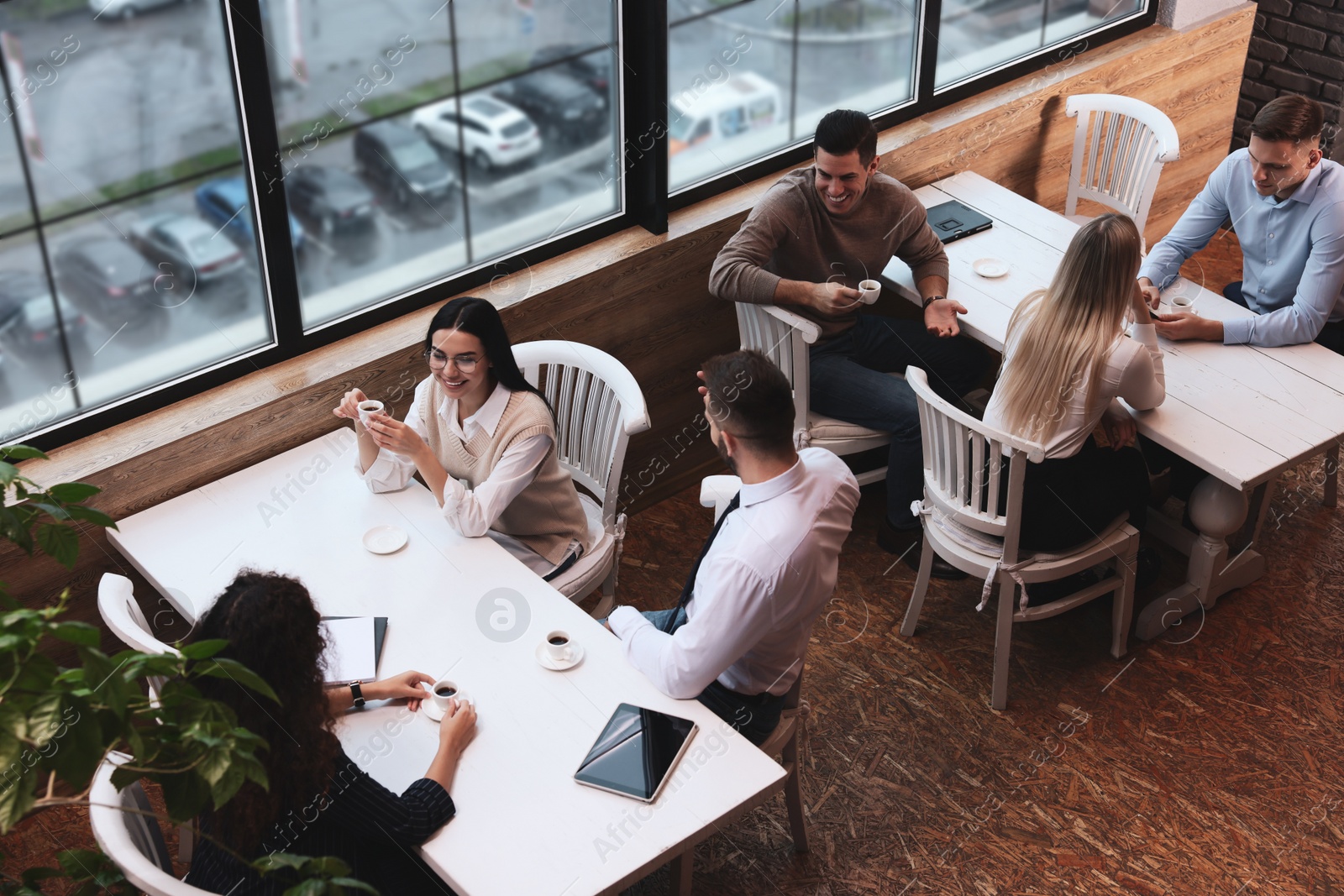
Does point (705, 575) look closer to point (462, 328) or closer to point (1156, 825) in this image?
point (462, 328)

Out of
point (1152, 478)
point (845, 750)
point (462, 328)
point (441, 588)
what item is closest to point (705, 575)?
point (441, 588)

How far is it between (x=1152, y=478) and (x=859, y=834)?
173 cm

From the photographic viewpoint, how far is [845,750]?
3.38 metres

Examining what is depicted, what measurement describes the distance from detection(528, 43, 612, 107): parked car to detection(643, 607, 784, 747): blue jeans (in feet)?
5.44

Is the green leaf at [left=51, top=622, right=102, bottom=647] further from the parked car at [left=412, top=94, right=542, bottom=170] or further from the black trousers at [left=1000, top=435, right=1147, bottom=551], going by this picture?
the black trousers at [left=1000, top=435, right=1147, bottom=551]

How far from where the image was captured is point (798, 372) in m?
3.63

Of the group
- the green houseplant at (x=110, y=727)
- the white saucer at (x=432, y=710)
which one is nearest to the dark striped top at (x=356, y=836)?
the white saucer at (x=432, y=710)

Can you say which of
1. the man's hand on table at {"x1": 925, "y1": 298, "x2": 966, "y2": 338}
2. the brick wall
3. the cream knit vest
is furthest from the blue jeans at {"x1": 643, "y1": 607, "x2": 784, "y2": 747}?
the brick wall

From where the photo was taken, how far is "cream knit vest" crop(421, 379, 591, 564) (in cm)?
303

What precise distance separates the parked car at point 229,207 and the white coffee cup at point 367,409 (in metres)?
0.55

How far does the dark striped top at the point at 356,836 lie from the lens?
2125mm

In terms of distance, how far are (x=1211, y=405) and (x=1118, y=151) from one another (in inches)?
57.0

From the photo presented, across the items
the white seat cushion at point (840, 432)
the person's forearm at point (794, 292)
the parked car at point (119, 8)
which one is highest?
the parked car at point (119, 8)

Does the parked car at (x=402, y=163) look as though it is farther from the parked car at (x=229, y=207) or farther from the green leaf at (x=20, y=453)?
the green leaf at (x=20, y=453)
